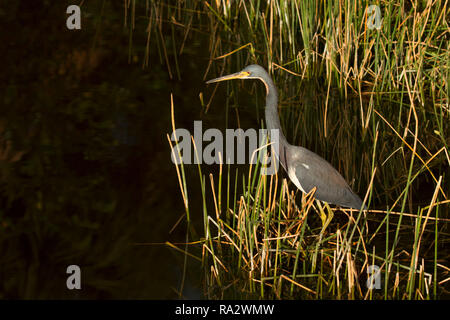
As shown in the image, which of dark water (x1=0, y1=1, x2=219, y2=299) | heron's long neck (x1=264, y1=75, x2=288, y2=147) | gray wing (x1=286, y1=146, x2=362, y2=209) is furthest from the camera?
heron's long neck (x1=264, y1=75, x2=288, y2=147)

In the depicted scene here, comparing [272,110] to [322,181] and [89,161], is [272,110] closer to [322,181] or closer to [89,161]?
[322,181]

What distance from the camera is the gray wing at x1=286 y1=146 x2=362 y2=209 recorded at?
377 cm

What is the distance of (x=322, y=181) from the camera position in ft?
12.4

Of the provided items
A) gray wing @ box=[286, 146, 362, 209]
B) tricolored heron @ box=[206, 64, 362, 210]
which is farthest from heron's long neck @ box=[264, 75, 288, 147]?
gray wing @ box=[286, 146, 362, 209]

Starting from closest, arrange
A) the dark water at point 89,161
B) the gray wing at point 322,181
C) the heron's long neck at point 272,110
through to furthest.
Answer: the dark water at point 89,161, the gray wing at point 322,181, the heron's long neck at point 272,110

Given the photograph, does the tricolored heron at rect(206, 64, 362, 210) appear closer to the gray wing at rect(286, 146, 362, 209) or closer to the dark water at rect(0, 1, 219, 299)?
the gray wing at rect(286, 146, 362, 209)

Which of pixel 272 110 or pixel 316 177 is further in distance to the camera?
pixel 272 110

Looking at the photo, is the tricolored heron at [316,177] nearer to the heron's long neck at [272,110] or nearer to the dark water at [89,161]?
the heron's long neck at [272,110]

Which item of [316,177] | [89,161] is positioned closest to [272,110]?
[316,177]

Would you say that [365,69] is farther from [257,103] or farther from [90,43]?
[90,43]

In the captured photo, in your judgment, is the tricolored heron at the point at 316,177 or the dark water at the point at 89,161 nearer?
the dark water at the point at 89,161

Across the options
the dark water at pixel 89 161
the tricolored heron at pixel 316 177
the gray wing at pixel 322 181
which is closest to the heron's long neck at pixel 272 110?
the tricolored heron at pixel 316 177

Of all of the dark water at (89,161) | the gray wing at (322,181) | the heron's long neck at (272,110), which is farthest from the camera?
the heron's long neck at (272,110)

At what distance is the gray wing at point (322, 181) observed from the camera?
3.77m
